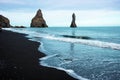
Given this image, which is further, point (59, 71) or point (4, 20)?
point (4, 20)

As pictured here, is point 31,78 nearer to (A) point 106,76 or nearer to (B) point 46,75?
(B) point 46,75

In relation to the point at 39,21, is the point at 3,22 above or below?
below

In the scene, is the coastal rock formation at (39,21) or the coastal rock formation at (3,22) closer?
the coastal rock formation at (3,22)

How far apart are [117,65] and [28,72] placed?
18.0ft

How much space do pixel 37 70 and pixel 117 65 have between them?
494 cm

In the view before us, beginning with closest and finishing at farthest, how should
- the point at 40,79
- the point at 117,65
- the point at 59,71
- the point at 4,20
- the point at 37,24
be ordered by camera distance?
the point at 40,79, the point at 59,71, the point at 117,65, the point at 4,20, the point at 37,24

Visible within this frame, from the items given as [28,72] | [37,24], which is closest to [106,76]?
[28,72]

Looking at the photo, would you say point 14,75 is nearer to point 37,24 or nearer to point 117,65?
point 117,65

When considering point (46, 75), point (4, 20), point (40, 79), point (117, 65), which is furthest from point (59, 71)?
point (4, 20)

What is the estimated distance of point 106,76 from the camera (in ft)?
28.4

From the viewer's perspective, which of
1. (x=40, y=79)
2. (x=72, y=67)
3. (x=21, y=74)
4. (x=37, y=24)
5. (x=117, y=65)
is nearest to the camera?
(x=40, y=79)

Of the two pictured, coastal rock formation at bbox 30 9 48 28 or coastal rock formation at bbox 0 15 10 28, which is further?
coastal rock formation at bbox 30 9 48 28

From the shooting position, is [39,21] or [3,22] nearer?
[3,22]

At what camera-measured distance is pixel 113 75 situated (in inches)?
350
